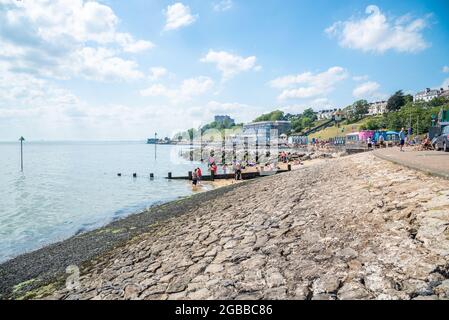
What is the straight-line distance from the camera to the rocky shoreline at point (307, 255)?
3.81 m

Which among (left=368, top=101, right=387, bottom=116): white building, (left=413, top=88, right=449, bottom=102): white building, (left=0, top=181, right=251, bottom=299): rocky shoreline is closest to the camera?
(left=0, top=181, right=251, bottom=299): rocky shoreline

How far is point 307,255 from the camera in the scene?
15.9 ft

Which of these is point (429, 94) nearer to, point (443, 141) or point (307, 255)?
point (443, 141)

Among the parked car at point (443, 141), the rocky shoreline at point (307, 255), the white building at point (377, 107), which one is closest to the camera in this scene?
the rocky shoreline at point (307, 255)

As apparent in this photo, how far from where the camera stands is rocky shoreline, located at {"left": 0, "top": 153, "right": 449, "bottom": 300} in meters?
3.81

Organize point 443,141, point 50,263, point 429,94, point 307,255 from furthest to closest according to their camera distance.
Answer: point 429,94, point 443,141, point 50,263, point 307,255

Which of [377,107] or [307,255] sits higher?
[377,107]

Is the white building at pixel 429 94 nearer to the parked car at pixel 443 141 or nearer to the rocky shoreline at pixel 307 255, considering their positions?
the parked car at pixel 443 141

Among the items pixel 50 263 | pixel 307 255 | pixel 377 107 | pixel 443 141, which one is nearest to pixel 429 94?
pixel 377 107

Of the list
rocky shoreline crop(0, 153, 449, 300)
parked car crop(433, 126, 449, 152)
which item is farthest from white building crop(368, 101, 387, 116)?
rocky shoreline crop(0, 153, 449, 300)

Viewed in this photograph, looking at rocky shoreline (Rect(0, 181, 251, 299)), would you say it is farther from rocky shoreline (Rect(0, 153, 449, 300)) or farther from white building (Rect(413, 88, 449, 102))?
white building (Rect(413, 88, 449, 102))

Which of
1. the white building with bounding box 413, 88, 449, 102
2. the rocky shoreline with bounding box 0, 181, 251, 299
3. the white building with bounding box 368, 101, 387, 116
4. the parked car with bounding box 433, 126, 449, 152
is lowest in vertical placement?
the rocky shoreline with bounding box 0, 181, 251, 299

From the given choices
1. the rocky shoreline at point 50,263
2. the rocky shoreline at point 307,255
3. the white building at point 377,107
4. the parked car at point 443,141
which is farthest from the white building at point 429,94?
the rocky shoreline at point 50,263

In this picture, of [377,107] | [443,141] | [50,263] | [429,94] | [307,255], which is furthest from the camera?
[377,107]
